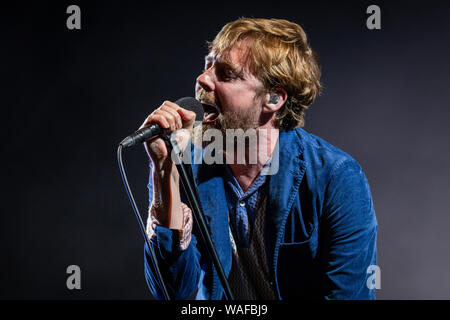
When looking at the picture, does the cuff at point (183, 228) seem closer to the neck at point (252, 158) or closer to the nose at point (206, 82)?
the neck at point (252, 158)

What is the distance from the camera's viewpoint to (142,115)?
231cm

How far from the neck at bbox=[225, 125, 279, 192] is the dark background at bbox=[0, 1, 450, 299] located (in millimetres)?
815

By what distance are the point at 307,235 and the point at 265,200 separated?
0.18 metres

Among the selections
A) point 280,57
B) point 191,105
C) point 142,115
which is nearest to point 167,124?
point 191,105

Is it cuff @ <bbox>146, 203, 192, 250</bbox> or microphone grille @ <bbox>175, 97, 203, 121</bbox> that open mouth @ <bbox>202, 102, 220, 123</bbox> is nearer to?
microphone grille @ <bbox>175, 97, 203, 121</bbox>

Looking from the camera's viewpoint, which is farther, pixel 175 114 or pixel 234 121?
A: pixel 234 121

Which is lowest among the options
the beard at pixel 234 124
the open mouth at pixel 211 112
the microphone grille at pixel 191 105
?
the beard at pixel 234 124

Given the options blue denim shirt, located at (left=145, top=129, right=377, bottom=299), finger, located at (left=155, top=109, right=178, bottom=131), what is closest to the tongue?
blue denim shirt, located at (left=145, top=129, right=377, bottom=299)

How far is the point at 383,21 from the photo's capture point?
215cm

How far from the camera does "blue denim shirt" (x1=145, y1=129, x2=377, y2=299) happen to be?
128 centimetres

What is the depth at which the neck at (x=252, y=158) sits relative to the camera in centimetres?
146

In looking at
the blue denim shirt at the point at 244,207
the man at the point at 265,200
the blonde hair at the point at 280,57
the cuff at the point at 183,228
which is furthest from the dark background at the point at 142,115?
the cuff at the point at 183,228

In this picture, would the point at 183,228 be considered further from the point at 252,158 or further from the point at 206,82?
the point at 206,82
